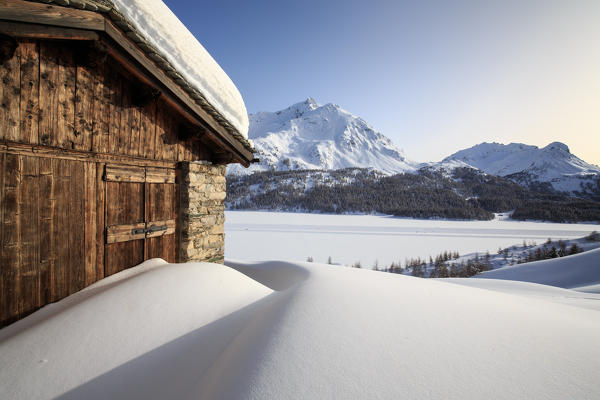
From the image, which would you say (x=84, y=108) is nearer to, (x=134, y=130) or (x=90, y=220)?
(x=134, y=130)

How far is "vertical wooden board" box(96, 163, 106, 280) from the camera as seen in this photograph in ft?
10.9

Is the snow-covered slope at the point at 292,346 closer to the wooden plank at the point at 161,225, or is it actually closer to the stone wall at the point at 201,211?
the wooden plank at the point at 161,225

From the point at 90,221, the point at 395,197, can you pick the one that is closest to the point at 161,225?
the point at 90,221

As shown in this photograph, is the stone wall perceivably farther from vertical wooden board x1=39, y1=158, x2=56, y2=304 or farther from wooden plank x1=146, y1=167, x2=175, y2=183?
vertical wooden board x1=39, y1=158, x2=56, y2=304

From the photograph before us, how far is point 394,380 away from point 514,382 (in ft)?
2.49

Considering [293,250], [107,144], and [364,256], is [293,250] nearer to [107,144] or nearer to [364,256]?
[364,256]

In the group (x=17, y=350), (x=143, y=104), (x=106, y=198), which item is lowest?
(x=17, y=350)

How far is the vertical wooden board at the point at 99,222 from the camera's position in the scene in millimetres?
3324

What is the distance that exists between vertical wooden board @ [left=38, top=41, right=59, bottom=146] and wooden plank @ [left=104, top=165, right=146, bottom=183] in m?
0.62

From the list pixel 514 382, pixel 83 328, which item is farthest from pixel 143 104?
pixel 514 382

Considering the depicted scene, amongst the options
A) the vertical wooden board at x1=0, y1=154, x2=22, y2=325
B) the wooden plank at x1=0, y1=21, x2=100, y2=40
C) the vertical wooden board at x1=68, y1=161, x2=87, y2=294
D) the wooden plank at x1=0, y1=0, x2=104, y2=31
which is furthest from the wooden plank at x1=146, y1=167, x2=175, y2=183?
the wooden plank at x1=0, y1=0, x2=104, y2=31

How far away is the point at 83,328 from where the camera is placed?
2330 millimetres

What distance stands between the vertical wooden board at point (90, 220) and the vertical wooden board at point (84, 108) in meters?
0.29

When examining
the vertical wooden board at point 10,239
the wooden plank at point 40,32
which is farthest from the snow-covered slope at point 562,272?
the wooden plank at point 40,32
